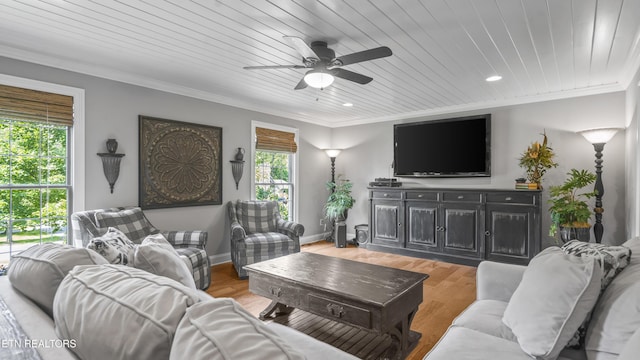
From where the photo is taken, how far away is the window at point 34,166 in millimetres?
3010

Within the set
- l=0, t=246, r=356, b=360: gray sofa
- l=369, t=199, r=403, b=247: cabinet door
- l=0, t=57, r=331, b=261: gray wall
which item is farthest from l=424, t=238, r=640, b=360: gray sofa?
l=0, t=57, r=331, b=261: gray wall

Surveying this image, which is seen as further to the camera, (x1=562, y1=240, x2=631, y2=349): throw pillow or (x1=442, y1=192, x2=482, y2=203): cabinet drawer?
(x1=442, y1=192, x2=482, y2=203): cabinet drawer

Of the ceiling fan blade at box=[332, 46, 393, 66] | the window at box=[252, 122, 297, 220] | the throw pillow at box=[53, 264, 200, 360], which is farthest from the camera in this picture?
the window at box=[252, 122, 297, 220]

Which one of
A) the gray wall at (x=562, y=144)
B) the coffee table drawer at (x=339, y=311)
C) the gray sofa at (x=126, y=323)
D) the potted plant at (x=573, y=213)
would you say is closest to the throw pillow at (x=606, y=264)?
the coffee table drawer at (x=339, y=311)

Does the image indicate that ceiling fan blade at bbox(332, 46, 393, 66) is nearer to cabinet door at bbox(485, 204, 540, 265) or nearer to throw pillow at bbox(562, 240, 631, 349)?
throw pillow at bbox(562, 240, 631, 349)

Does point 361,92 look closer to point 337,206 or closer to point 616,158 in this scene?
point 337,206

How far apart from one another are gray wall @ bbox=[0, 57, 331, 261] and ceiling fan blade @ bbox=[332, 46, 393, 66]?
247cm

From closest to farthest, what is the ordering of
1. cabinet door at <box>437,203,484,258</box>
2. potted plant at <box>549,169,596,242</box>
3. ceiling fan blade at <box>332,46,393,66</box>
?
ceiling fan blade at <box>332,46,393,66</box> < potted plant at <box>549,169,596,242</box> < cabinet door at <box>437,203,484,258</box>

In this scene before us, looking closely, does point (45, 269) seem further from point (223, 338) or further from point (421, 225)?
point (421, 225)

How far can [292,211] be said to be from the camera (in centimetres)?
580

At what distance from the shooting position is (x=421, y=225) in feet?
16.3

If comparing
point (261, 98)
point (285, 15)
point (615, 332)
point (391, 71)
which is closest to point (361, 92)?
point (391, 71)

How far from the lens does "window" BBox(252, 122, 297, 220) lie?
204 inches

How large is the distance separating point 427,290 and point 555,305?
90.6 inches
